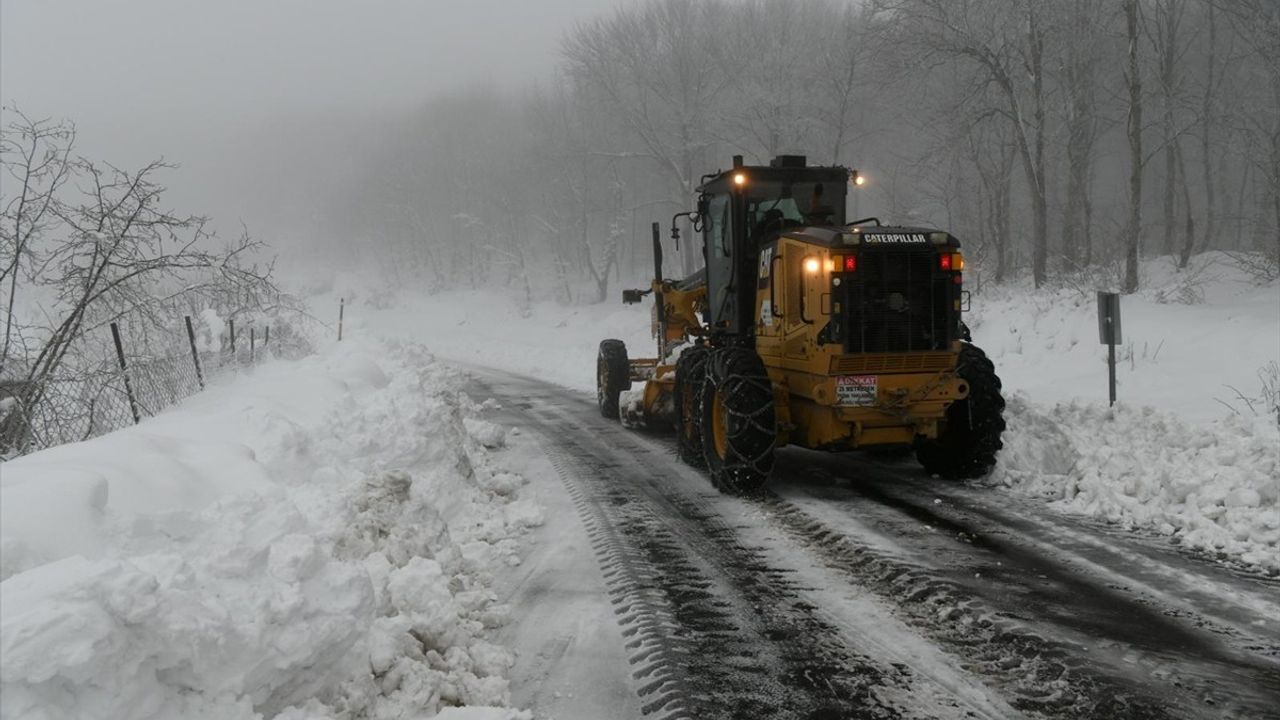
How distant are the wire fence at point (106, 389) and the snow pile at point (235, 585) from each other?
107 cm

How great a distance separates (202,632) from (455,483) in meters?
3.96

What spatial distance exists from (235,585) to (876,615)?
321 centimetres

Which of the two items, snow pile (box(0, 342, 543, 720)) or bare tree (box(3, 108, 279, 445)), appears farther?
Answer: bare tree (box(3, 108, 279, 445))

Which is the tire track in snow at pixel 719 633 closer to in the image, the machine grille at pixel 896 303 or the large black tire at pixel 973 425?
the machine grille at pixel 896 303

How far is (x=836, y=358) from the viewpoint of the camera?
270 inches

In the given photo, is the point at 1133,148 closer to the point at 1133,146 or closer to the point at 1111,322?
the point at 1133,146

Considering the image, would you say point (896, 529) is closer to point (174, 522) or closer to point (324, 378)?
point (174, 522)

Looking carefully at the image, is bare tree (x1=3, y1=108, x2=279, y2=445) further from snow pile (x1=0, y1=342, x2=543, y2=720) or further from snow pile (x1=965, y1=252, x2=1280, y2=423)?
snow pile (x1=965, y1=252, x2=1280, y2=423)

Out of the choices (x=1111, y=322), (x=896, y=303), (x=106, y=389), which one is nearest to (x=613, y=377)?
(x=896, y=303)

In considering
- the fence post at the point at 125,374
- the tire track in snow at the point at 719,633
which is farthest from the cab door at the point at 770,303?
the fence post at the point at 125,374

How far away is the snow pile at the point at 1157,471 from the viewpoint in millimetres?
5473

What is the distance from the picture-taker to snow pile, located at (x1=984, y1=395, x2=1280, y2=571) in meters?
5.47

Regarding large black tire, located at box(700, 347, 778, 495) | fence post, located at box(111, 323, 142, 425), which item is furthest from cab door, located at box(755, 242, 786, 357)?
fence post, located at box(111, 323, 142, 425)

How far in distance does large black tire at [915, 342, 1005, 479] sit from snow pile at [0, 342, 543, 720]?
13.9ft
